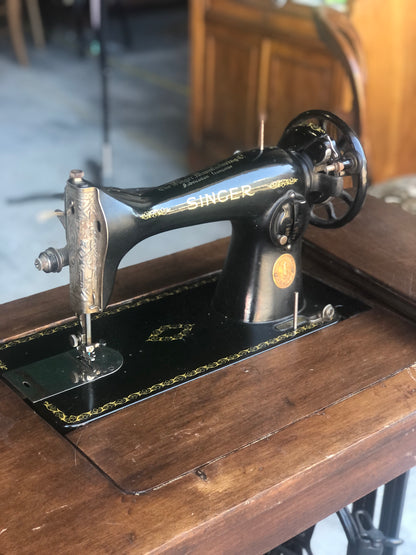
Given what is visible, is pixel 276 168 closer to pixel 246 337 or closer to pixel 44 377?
pixel 246 337

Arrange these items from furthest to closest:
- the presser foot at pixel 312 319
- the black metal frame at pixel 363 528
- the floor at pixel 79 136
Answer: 1. the floor at pixel 79 136
2. the black metal frame at pixel 363 528
3. the presser foot at pixel 312 319

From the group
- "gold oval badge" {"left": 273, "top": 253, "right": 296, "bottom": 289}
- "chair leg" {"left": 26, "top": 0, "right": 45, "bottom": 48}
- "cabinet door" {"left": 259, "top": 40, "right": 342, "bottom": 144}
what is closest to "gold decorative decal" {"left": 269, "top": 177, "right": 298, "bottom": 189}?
"gold oval badge" {"left": 273, "top": 253, "right": 296, "bottom": 289}

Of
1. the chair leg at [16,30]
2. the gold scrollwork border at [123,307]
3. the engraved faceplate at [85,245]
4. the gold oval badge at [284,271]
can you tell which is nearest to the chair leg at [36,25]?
the chair leg at [16,30]

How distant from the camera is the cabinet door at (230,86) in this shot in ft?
12.9

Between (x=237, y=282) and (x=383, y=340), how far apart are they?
25cm

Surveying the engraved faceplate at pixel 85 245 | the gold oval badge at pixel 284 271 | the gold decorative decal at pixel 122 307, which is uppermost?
the engraved faceplate at pixel 85 245

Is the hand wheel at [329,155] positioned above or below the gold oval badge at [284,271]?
above

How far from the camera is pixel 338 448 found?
3.46 feet

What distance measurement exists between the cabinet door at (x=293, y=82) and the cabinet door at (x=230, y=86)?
80 mm

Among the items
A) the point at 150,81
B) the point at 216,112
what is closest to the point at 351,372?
the point at 216,112

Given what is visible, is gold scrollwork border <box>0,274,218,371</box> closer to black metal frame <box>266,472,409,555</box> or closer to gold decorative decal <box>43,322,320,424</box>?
gold decorative decal <box>43,322,320,424</box>

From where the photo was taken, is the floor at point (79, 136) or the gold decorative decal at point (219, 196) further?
the floor at point (79, 136)

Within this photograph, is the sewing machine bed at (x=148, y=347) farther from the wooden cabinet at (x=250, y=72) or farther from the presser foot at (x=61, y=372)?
the wooden cabinet at (x=250, y=72)

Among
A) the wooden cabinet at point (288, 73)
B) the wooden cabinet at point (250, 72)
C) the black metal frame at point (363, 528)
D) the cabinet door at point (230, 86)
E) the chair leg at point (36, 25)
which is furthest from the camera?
the chair leg at point (36, 25)
